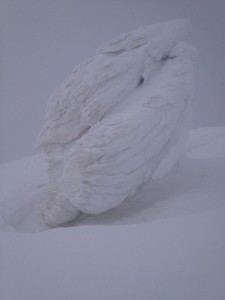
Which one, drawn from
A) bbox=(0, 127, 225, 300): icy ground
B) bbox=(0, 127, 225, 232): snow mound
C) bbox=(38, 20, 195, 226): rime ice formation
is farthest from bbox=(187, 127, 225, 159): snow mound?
bbox=(0, 127, 225, 300): icy ground

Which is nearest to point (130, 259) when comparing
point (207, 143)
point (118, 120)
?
point (118, 120)

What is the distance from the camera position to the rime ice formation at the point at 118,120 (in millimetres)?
3490

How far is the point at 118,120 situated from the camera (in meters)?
3.48

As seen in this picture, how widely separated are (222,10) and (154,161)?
1.78 metres

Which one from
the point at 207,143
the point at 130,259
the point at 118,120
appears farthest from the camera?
the point at 207,143

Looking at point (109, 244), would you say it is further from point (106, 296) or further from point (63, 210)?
point (63, 210)

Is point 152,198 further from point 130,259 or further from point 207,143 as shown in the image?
point 207,143

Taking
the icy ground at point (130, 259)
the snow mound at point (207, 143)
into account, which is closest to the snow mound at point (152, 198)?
the icy ground at point (130, 259)

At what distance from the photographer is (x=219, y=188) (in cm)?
380

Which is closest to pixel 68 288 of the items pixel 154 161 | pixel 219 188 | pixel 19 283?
pixel 19 283

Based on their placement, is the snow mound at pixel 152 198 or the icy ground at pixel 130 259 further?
the snow mound at pixel 152 198

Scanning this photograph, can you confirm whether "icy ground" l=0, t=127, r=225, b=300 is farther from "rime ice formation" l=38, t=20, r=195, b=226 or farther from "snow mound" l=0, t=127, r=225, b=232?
"rime ice formation" l=38, t=20, r=195, b=226

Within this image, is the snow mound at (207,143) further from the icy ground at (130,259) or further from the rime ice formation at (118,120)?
the icy ground at (130,259)

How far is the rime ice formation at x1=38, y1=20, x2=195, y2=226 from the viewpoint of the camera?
349cm
